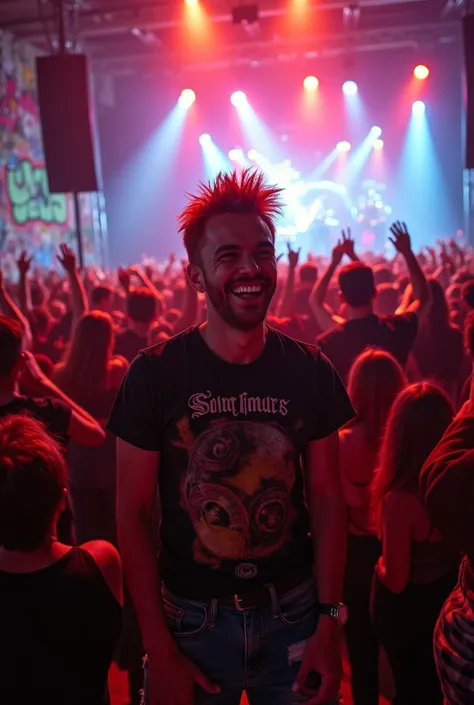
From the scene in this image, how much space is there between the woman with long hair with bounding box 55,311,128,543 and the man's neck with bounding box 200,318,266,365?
6.40 ft

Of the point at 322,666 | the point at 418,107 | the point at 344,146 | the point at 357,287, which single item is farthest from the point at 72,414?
the point at 344,146

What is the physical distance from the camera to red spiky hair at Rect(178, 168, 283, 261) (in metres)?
1.84

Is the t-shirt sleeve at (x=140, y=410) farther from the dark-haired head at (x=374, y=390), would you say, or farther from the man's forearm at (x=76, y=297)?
the man's forearm at (x=76, y=297)

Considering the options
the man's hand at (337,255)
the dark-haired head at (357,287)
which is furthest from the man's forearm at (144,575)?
the man's hand at (337,255)

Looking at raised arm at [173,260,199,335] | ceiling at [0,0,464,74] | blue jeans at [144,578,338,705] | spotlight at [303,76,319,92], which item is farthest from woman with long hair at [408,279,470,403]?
spotlight at [303,76,319,92]

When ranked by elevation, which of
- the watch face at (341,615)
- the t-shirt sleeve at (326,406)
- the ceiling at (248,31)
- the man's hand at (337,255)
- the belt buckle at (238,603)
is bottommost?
the watch face at (341,615)

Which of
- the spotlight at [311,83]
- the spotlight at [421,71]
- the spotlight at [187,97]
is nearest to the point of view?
the spotlight at [421,71]

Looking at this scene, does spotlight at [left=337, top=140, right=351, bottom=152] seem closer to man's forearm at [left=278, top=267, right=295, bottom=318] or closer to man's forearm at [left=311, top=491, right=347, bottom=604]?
man's forearm at [left=278, top=267, right=295, bottom=318]

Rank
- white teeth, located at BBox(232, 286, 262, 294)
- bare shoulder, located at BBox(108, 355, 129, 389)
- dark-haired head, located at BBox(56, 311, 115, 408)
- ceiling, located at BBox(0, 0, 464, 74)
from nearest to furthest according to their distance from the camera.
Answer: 1. white teeth, located at BBox(232, 286, 262, 294)
2. dark-haired head, located at BBox(56, 311, 115, 408)
3. bare shoulder, located at BBox(108, 355, 129, 389)
4. ceiling, located at BBox(0, 0, 464, 74)

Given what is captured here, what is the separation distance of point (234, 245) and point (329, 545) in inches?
31.5

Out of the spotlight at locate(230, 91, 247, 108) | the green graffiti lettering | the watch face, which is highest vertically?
the spotlight at locate(230, 91, 247, 108)

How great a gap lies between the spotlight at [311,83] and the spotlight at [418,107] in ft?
10.3

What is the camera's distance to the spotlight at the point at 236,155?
2336 centimetres

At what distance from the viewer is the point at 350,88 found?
21953mm
